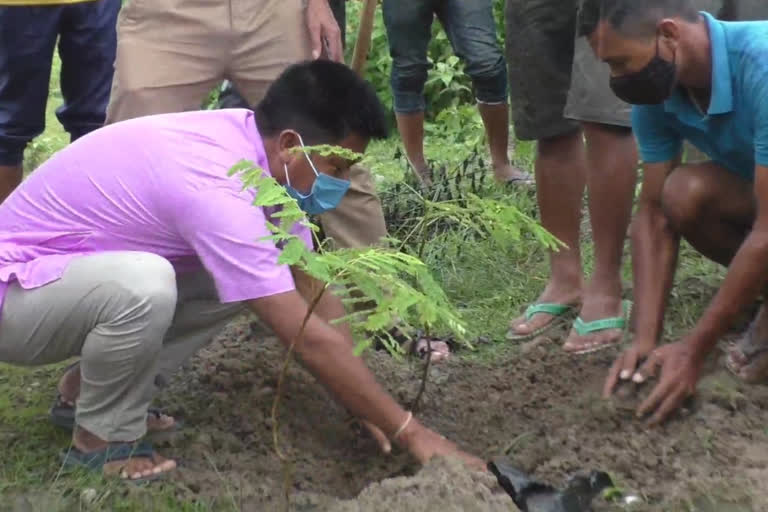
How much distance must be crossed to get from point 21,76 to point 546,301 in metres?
2.04

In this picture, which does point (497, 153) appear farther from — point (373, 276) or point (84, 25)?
point (373, 276)

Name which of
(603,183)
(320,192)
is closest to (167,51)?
(320,192)

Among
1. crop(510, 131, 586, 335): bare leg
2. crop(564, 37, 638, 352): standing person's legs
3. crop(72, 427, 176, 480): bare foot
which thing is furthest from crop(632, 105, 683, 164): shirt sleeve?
crop(72, 427, 176, 480): bare foot

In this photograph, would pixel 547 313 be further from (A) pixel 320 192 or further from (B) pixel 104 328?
(B) pixel 104 328

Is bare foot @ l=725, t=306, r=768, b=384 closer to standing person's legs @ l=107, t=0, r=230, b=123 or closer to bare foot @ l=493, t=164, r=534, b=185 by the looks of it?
standing person's legs @ l=107, t=0, r=230, b=123

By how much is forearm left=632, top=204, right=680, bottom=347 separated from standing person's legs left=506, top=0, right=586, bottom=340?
61 cm

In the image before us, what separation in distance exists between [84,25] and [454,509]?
2.52 m

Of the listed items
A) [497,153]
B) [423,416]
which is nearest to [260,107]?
[423,416]

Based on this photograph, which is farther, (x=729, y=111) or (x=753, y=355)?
(x=753, y=355)

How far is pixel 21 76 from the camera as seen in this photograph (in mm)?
4043

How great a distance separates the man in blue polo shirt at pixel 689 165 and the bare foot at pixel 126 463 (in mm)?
1198

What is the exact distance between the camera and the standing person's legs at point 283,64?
141 inches

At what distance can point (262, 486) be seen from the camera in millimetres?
2785

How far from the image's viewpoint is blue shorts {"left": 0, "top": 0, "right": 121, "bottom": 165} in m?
3.98
